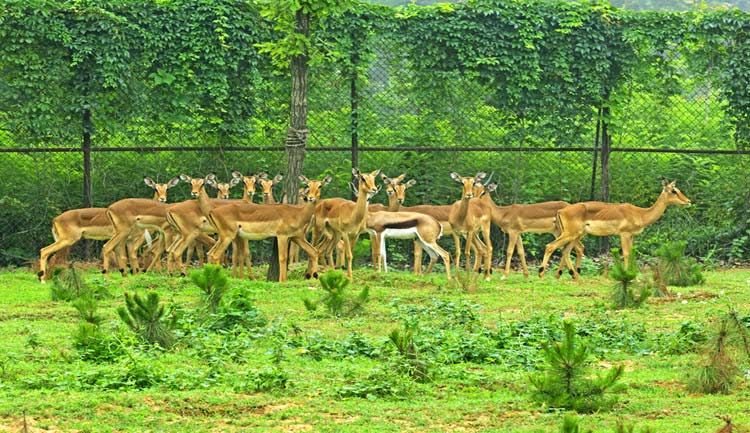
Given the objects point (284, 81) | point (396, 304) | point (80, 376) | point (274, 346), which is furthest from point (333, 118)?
point (80, 376)

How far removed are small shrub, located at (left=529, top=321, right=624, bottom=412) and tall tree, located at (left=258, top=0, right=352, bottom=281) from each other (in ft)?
28.7

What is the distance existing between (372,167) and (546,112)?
112 inches

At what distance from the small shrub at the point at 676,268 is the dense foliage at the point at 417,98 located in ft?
12.5

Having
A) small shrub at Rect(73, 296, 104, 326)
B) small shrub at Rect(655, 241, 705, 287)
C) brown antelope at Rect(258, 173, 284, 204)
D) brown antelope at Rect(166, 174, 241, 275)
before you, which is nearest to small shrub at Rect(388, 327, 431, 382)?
small shrub at Rect(73, 296, 104, 326)

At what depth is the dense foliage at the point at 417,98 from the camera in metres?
20.4

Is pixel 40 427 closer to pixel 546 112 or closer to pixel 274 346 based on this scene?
pixel 274 346

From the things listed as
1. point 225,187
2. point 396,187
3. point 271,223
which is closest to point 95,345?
point 271,223

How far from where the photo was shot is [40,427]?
9.03m

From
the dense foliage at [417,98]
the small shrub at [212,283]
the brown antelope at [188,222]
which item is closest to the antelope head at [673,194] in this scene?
A: the dense foliage at [417,98]

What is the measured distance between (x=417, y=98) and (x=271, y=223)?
15.1 feet

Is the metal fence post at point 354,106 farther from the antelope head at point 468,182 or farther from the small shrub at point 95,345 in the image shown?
the small shrub at point 95,345

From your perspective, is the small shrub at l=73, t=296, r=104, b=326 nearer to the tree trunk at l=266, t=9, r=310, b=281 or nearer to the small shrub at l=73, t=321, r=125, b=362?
the small shrub at l=73, t=321, r=125, b=362

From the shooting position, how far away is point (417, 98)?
21812 mm

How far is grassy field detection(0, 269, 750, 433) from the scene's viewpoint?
9344mm
